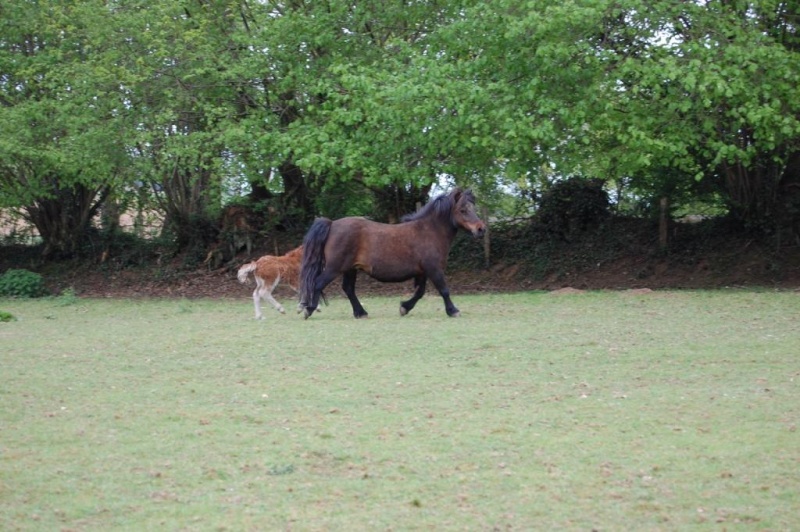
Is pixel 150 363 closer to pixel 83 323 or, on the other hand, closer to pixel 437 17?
pixel 83 323

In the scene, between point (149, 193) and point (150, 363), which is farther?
point (149, 193)

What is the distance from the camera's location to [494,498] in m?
5.88

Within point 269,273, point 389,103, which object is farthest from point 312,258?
point 389,103

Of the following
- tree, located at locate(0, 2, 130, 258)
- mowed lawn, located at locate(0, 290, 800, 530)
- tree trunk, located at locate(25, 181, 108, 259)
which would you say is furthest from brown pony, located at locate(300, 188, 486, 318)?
tree trunk, located at locate(25, 181, 108, 259)

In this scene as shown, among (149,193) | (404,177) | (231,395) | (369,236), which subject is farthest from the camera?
(149,193)

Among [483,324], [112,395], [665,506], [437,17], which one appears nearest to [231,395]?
[112,395]

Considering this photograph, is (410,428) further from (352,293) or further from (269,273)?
(269,273)

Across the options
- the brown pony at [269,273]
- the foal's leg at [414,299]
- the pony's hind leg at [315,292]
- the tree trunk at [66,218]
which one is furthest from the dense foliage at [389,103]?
the pony's hind leg at [315,292]

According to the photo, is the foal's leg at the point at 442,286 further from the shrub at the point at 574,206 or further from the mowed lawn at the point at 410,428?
the shrub at the point at 574,206

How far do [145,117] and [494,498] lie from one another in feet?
56.0

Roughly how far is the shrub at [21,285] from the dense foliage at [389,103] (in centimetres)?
206

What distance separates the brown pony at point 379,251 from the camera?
49.0 ft

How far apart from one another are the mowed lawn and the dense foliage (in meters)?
5.54

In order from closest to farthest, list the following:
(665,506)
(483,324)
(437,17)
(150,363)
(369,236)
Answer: (665,506), (150,363), (483,324), (369,236), (437,17)
